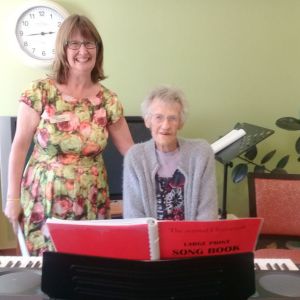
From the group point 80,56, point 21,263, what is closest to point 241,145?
point 80,56

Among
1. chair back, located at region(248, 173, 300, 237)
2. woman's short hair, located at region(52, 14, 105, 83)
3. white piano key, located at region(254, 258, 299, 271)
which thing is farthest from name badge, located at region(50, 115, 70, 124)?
chair back, located at region(248, 173, 300, 237)

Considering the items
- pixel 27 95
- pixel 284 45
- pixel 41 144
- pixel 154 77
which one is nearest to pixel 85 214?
pixel 41 144

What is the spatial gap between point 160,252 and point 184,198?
666 millimetres

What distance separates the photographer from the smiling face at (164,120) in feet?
4.94

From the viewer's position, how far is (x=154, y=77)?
288 cm

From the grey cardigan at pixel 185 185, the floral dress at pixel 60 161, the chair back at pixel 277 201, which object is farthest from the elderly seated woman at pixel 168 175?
the chair back at pixel 277 201

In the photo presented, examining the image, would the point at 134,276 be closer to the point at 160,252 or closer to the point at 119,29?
the point at 160,252

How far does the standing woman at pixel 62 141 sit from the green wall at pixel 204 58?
120 centimetres

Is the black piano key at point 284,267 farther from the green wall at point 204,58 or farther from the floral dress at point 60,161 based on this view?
the green wall at point 204,58

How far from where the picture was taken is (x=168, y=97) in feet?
5.00

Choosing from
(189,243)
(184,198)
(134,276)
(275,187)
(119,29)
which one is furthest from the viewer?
(119,29)

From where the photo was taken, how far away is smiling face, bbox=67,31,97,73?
5.17ft

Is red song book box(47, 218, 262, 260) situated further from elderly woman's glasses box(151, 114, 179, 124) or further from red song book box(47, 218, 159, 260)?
elderly woman's glasses box(151, 114, 179, 124)

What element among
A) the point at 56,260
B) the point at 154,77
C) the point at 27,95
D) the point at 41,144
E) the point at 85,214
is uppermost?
the point at 154,77
